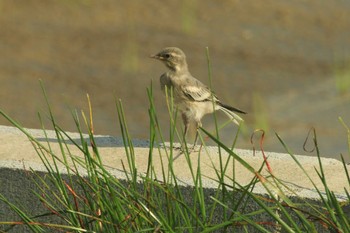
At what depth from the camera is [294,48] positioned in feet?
39.0

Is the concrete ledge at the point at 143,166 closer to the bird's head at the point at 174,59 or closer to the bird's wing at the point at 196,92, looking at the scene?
the bird's wing at the point at 196,92

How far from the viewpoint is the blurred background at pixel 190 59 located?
9953 millimetres

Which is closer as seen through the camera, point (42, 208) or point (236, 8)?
point (42, 208)

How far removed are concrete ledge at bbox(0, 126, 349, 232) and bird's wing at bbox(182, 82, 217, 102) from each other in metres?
1.04

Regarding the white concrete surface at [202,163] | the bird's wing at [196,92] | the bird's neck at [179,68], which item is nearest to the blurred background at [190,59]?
the bird's neck at [179,68]

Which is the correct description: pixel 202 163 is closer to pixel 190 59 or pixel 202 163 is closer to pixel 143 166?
pixel 143 166

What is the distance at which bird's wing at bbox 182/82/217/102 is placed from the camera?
767 cm

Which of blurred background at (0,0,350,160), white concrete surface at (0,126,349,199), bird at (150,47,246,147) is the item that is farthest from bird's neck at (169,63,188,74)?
white concrete surface at (0,126,349,199)

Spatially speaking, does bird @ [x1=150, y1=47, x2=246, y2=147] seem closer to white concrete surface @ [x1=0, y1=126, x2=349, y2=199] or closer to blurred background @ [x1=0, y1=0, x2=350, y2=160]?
white concrete surface @ [x1=0, y1=126, x2=349, y2=199]

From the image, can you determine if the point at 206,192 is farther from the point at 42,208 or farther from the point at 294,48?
the point at 294,48

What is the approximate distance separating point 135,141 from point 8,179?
1.18 m

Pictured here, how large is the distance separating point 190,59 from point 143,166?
219 inches

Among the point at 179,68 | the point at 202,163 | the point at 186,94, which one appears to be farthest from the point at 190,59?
the point at 202,163

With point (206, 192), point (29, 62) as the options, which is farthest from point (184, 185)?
point (29, 62)
